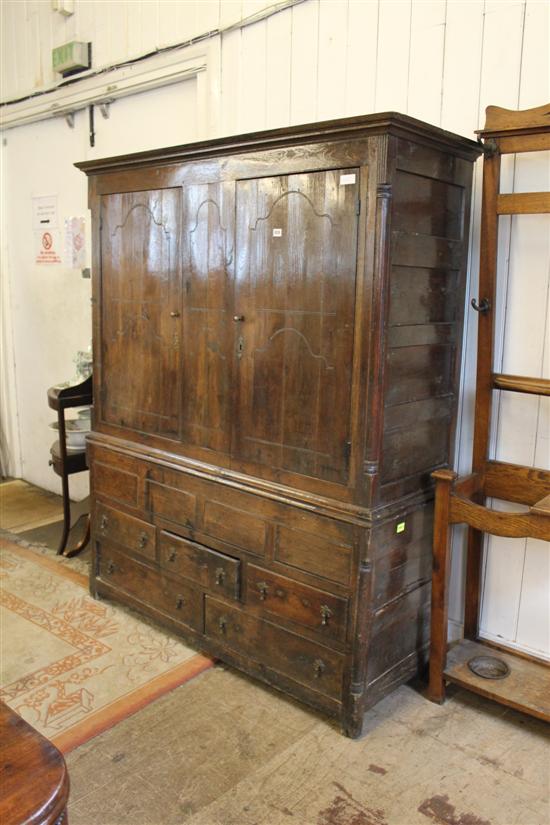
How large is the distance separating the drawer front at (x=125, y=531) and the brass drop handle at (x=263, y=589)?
2.01 ft

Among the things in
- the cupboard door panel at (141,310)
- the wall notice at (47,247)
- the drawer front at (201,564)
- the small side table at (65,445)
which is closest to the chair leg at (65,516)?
the small side table at (65,445)

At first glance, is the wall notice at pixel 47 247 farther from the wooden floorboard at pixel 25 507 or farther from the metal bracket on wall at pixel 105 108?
the wooden floorboard at pixel 25 507

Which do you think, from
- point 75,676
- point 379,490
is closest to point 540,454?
point 379,490

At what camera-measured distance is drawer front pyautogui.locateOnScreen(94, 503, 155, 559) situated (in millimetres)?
2880

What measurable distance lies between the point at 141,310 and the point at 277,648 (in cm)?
140

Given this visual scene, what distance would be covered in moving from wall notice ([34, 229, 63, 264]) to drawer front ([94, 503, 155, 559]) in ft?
6.38

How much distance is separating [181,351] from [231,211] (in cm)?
56

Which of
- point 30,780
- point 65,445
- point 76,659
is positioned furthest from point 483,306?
point 65,445

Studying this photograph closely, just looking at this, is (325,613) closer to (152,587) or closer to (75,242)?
(152,587)

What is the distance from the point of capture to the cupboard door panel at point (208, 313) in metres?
2.44

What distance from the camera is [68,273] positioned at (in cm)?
429

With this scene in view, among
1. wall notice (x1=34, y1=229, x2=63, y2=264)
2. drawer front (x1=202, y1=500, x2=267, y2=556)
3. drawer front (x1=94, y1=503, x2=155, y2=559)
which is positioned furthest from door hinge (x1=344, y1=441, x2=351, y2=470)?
wall notice (x1=34, y1=229, x2=63, y2=264)

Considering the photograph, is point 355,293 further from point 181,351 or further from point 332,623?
point 332,623

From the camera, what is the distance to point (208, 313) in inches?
99.5
